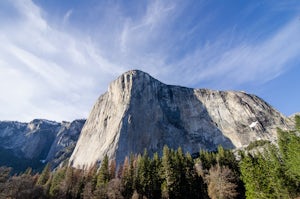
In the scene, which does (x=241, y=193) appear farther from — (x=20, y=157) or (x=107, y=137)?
(x=20, y=157)

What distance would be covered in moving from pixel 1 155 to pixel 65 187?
167 m

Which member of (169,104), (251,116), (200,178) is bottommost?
(200,178)

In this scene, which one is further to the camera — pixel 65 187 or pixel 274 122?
pixel 274 122

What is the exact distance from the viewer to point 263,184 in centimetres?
4606

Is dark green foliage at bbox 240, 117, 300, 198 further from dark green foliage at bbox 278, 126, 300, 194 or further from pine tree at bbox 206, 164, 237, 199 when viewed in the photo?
pine tree at bbox 206, 164, 237, 199

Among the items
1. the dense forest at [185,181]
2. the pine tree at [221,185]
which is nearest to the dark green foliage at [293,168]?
the dense forest at [185,181]

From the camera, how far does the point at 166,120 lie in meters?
139

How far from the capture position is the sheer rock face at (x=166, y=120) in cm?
12306

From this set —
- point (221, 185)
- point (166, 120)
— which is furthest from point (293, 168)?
point (166, 120)

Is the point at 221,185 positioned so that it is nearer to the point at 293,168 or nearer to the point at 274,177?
the point at 274,177

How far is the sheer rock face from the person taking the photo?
123 metres

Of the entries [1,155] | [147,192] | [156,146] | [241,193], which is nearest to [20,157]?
[1,155]

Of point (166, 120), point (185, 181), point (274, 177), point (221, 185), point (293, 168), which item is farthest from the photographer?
point (166, 120)

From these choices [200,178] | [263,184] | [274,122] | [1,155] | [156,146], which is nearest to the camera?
[263,184]
